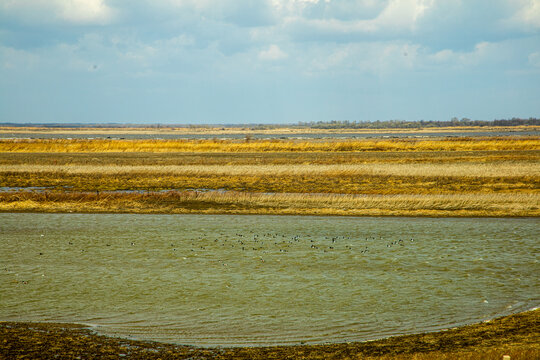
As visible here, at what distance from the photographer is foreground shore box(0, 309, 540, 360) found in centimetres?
966

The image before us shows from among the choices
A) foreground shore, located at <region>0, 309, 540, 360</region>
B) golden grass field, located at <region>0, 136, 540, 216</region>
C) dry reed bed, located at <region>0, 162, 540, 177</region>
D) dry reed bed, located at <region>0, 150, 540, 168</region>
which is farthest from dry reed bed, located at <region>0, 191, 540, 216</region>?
dry reed bed, located at <region>0, 150, 540, 168</region>

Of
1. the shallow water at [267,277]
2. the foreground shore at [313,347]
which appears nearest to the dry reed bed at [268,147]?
the shallow water at [267,277]

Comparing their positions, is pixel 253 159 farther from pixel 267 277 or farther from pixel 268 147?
pixel 267 277

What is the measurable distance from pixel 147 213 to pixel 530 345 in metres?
23.8

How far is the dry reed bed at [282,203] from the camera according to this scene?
99.0 ft

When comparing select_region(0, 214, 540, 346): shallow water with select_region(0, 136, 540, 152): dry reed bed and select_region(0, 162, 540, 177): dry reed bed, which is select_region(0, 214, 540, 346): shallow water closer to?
select_region(0, 162, 540, 177): dry reed bed

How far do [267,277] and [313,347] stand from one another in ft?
20.0

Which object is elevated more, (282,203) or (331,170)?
(331,170)

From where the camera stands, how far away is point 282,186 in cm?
4050

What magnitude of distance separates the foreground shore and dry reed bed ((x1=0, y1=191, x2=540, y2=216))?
745 inches

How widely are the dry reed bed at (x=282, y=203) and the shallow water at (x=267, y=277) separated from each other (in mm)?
3180

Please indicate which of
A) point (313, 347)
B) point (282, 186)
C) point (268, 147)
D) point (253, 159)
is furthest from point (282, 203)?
point (268, 147)

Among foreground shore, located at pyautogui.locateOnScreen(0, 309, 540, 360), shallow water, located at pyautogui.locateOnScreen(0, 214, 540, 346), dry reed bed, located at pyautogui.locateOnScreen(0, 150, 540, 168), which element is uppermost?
dry reed bed, located at pyautogui.locateOnScreen(0, 150, 540, 168)

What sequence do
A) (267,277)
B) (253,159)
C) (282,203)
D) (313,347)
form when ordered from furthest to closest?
(253,159) < (282,203) < (267,277) < (313,347)
